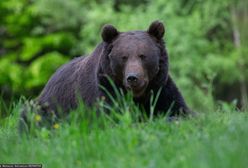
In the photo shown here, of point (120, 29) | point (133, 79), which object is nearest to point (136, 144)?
point (133, 79)

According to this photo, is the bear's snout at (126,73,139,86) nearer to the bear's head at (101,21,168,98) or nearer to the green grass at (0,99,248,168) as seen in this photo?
the bear's head at (101,21,168,98)

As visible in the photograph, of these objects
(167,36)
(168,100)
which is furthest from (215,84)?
(168,100)

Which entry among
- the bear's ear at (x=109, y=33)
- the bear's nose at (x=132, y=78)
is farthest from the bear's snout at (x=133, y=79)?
the bear's ear at (x=109, y=33)

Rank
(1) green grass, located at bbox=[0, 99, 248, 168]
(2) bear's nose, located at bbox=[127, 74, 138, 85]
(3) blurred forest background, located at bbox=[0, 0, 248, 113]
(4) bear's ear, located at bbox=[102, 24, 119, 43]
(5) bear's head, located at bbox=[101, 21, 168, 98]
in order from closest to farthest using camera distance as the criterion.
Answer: (1) green grass, located at bbox=[0, 99, 248, 168]
(2) bear's nose, located at bbox=[127, 74, 138, 85]
(5) bear's head, located at bbox=[101, 21, 168, 98]
(4) bear's ear, located at bbox=[102, 24, 119, 43]
(3) blurred forest background, located at bbox=[0, 0, 248, 113]

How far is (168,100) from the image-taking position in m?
8.05

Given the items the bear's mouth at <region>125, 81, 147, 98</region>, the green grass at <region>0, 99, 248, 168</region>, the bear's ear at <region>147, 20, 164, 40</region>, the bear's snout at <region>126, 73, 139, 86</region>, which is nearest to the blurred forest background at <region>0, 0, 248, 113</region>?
the bear's ear at <region>147, 20, 164, 40</region>

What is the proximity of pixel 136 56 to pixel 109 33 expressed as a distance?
424 millimetres

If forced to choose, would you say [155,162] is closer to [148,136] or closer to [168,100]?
[148,136]

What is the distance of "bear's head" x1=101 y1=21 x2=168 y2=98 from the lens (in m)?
7.81

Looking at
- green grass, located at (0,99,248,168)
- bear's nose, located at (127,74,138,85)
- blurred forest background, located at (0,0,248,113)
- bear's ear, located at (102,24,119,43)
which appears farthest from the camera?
blurred forest background, located at (0,0,248,113)

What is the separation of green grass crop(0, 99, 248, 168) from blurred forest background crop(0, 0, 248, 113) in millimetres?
19325

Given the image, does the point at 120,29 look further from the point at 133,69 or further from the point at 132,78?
the point at 132,78

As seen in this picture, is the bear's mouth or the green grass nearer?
the green grass

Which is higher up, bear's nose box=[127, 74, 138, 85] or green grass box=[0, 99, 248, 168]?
bear's nose box=[127, 74, 138, 85]
